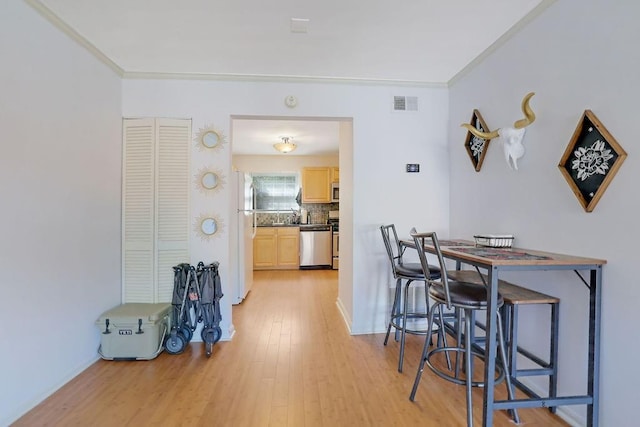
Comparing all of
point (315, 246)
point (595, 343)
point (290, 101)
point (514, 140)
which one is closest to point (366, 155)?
point (290, 101)

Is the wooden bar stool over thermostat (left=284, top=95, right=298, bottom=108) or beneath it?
beneath

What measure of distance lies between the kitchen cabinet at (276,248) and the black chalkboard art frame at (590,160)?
4820mm

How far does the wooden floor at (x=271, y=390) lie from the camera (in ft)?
5.90

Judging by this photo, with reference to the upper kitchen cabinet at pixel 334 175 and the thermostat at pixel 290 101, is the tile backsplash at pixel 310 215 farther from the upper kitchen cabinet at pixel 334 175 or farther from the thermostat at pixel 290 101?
the thermostat at pixel 290 101

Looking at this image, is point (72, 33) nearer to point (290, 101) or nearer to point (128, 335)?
point (290, 101)

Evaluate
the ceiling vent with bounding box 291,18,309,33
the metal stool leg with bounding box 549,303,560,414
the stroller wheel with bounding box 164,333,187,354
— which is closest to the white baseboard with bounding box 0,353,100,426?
the stroller wheel with bounding box 164,333,187,354

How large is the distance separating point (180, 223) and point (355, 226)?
1630 mm

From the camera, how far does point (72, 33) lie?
2.15m

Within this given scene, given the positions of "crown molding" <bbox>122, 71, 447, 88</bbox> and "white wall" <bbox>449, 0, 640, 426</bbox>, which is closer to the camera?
"white wall" <bbox>449, 0, 640, 426</bbox>

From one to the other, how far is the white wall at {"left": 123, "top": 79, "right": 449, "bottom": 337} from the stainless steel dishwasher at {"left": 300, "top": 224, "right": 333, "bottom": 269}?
304cm

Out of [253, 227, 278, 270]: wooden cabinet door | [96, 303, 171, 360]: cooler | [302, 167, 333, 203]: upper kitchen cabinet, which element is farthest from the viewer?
[302, 167, 333, 203]: upper kitchen cabinet

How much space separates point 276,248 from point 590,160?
16.8 ft

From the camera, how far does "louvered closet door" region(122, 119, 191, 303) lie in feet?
9.16

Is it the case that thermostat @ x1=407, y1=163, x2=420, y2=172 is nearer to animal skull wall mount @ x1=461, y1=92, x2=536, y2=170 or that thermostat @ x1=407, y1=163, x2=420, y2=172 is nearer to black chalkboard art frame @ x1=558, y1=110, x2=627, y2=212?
animal skull wall mount @ x1=461, y1=92, x2=536, y2=170
